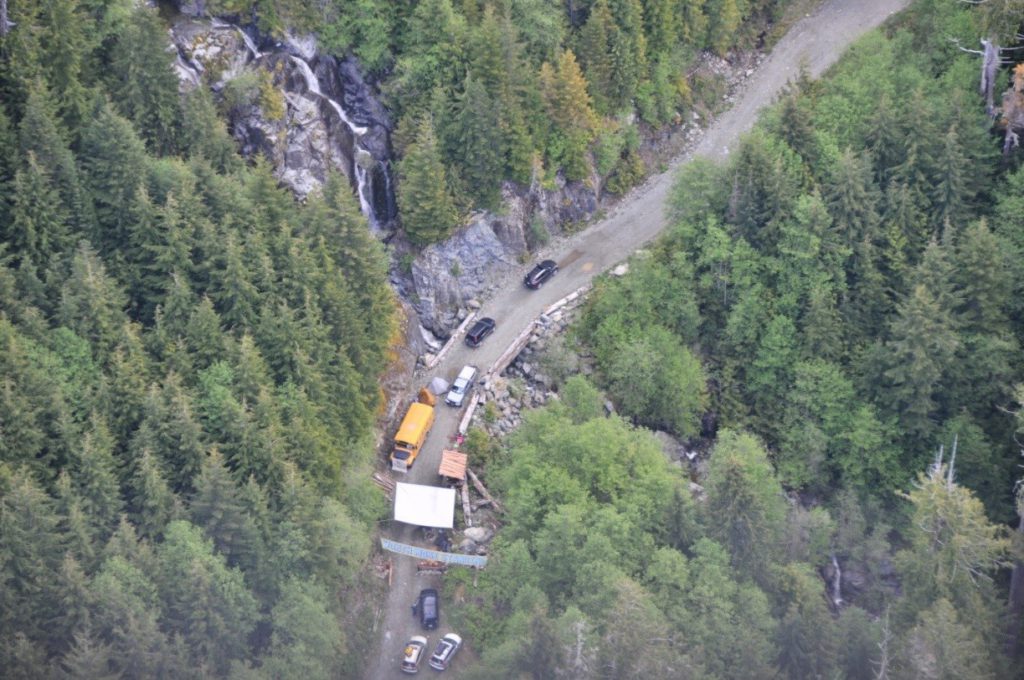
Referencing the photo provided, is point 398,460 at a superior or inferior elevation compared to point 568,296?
inferior

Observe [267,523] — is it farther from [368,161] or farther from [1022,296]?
[1022,296]

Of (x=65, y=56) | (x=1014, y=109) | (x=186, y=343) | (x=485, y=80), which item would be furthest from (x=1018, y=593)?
(x=65, y=56)

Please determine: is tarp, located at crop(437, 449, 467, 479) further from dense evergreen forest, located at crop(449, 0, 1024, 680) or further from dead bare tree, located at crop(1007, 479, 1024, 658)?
dead bare tree, located at crop(1007, 479, 1024, 658)

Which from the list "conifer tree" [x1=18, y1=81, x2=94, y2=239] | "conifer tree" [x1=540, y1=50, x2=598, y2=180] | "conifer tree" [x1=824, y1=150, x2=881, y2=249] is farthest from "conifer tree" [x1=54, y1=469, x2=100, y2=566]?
"conifer tree" [x1=824, y1=150, x2=881, y2=249]

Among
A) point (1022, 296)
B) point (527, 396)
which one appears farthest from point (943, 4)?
point (527, 396)

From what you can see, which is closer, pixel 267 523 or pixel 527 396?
pixel 267 523

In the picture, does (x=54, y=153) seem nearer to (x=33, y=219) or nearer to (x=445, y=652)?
(x=33, y=219)
